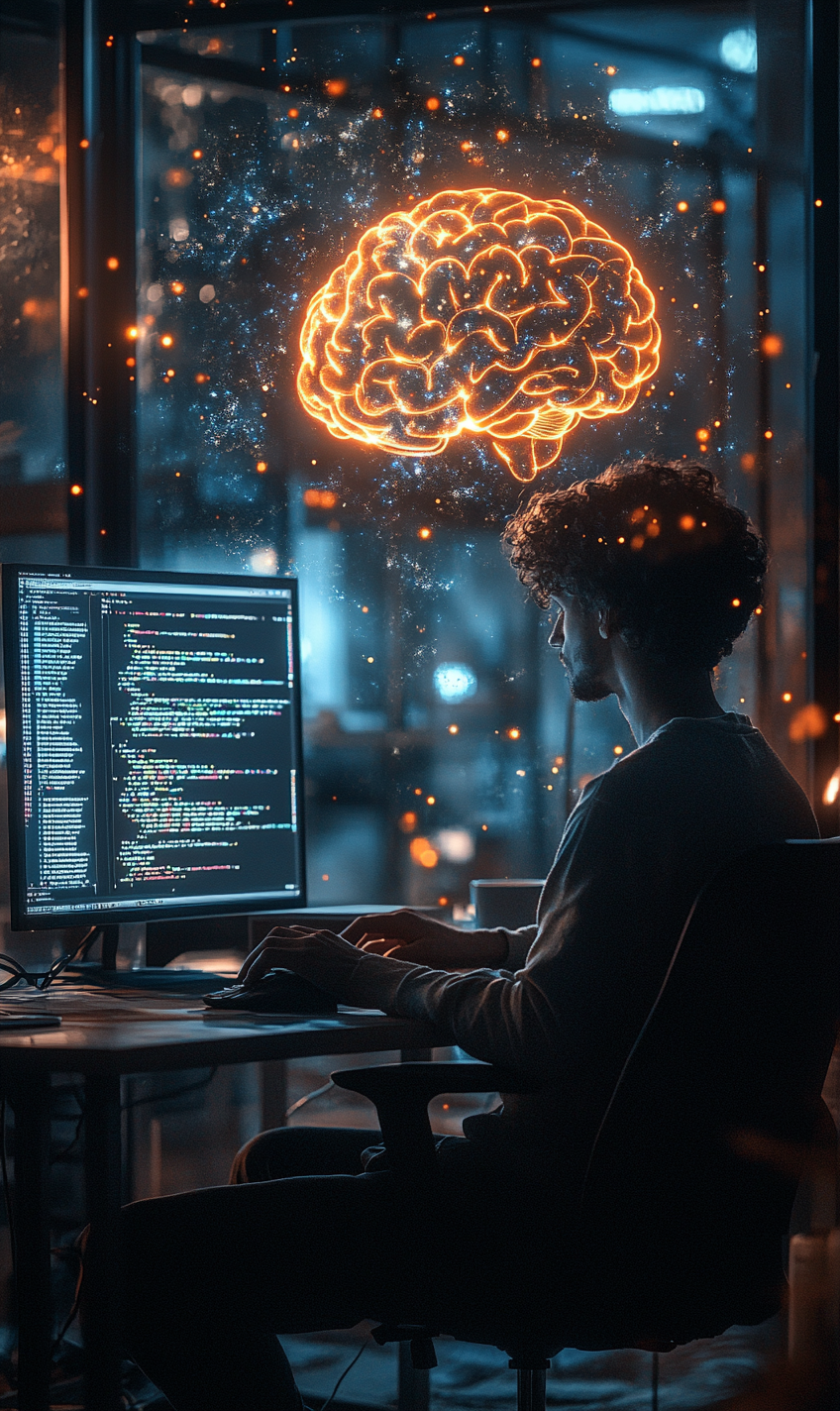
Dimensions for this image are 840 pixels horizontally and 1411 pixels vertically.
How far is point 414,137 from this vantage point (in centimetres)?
231

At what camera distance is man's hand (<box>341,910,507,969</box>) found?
166 cm

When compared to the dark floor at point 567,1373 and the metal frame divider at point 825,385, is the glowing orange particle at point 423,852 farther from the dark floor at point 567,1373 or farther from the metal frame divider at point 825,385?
the dark floor at point 567,1373

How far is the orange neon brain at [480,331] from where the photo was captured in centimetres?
220

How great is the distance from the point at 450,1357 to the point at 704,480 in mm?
1625

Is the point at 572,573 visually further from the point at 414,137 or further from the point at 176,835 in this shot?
the point at 414,137

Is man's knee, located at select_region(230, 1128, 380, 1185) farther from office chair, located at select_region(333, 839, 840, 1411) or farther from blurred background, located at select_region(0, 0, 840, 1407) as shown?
blurred background, located at select_region(0, 0, 840, 1407)

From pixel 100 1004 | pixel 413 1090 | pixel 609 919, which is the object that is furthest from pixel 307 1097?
pixel 609 919

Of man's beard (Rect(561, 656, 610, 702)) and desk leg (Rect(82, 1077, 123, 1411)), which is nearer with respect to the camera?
desk leg (Rect(82, 1077, 123, 1411))

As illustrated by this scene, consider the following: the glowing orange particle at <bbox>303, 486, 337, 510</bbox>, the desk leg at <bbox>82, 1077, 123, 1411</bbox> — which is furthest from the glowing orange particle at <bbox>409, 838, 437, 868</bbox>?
the desk leg at <bbox>82, 1077, 123, 1411</bbox>

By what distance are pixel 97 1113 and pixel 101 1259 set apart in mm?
145

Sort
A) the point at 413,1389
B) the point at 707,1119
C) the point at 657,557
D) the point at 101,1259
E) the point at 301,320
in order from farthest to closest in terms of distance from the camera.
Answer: the point at 301,320 → the point at 413,1389 → the point at 657,557 → the point at 101,1259 → the point at 707,1119

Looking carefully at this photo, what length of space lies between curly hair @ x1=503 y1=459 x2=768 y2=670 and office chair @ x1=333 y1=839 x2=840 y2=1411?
423mm

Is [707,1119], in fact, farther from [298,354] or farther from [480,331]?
[298,354]

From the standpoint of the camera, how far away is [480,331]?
220 centimetres
